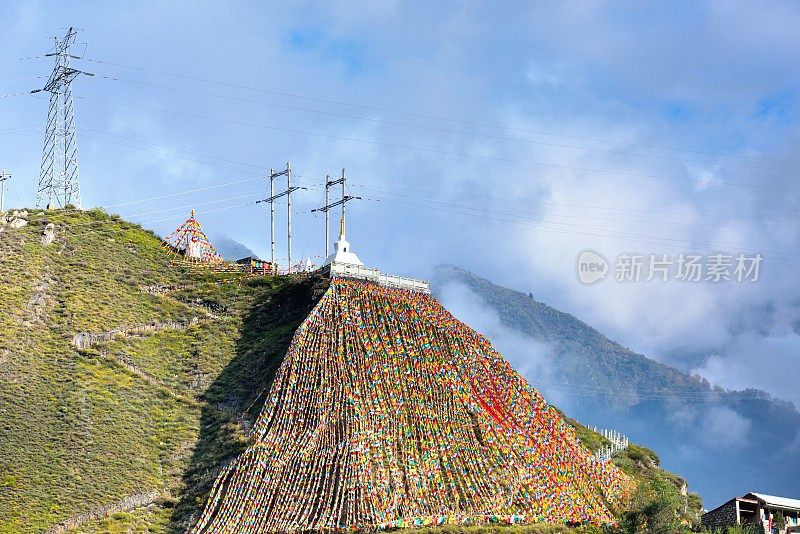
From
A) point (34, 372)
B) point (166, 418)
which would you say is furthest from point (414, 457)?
point (34, 372)

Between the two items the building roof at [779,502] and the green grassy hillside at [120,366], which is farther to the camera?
the building roof at [779,502]

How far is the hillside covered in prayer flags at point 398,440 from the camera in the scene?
266ft

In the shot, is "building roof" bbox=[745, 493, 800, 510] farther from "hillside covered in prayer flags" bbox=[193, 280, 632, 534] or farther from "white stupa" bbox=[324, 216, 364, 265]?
"white stupa" bbox=[324, 216, 364, 265]

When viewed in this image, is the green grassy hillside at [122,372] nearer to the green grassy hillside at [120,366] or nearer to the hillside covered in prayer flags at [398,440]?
the green grassy hillside at [120,366]

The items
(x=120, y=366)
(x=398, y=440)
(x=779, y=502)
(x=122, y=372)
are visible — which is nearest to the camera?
(x=398, y=440)

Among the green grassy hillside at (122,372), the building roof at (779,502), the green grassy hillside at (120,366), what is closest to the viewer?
the green grassy hillside at (122,372)

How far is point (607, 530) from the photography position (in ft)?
296

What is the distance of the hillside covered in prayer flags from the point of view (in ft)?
266

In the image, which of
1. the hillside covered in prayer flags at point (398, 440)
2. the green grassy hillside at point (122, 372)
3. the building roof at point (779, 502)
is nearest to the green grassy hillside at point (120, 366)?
the green grassy hillside at point (122, 372)

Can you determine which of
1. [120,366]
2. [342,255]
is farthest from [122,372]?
[342,255]

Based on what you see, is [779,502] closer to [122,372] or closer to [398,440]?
[398,440]

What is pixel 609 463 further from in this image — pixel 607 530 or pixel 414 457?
pixel 414 457

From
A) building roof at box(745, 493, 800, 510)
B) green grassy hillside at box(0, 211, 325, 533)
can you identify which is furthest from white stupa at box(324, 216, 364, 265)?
building roof at box(745, 493, 800, 510)

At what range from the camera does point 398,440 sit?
8806 cm
